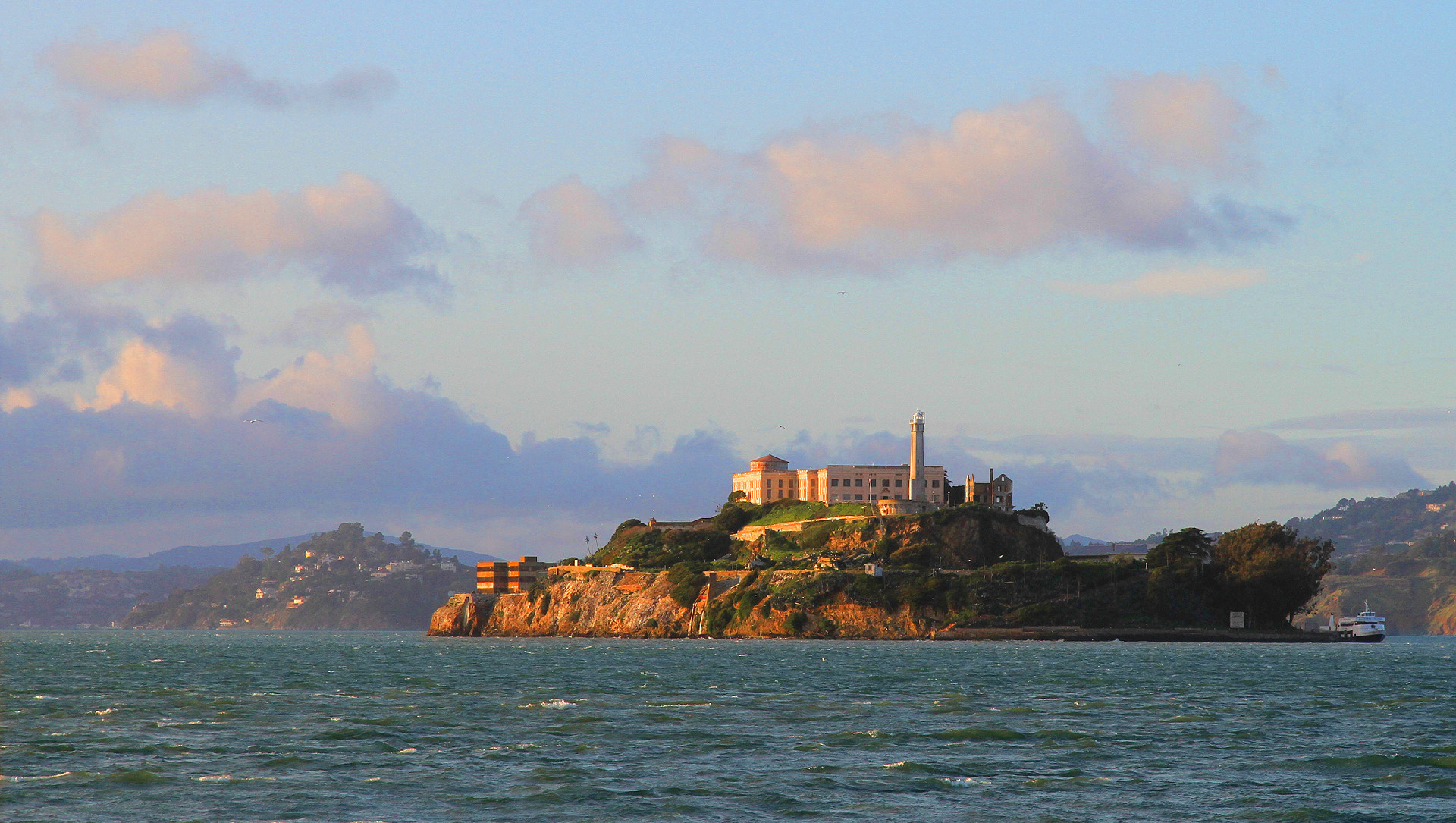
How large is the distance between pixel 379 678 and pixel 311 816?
58.4 metres

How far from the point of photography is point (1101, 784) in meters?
44.0

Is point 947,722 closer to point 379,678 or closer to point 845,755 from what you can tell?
point 845,755

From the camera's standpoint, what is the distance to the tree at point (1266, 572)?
188500 mm

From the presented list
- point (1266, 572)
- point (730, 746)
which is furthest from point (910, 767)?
point (1266, 572)

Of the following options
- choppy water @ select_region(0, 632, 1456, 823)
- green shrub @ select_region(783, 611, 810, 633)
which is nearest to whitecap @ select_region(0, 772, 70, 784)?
choppy water @ select_region(0, 632, 1456, 823)

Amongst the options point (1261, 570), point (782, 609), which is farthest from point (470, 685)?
point (1261, 570)

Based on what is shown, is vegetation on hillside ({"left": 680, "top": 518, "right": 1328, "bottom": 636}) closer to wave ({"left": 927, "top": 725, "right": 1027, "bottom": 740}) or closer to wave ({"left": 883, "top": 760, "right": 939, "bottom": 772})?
wave ({"left": 927, "top": 725, "right": 1027, "bottom": 740})

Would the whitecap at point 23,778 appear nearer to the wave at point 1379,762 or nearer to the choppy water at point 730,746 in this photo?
the choppy water at point 730,746

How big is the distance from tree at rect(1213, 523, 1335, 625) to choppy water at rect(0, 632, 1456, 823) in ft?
301

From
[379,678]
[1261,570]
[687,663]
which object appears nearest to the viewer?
[379,678]

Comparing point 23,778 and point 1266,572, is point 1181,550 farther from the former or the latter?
point 23,778

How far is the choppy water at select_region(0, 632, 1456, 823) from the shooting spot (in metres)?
40.2

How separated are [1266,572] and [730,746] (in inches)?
6007

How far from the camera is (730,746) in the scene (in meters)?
52.4
